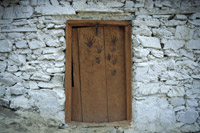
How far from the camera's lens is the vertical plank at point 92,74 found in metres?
2.93

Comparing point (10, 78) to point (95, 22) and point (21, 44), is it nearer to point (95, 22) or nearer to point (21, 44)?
point (21, 44)

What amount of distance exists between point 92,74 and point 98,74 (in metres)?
0.10

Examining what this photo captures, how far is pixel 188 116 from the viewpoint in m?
2.90

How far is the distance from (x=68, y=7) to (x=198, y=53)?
218 cm

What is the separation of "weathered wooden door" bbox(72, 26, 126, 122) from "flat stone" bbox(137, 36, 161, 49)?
33 centimetres

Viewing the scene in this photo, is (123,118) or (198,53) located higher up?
(198,53)

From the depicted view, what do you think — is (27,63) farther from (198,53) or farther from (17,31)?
(198,53)

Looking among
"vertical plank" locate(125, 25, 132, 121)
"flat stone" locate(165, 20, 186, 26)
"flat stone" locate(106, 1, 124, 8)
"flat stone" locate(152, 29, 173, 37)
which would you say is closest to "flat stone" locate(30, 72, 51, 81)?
"vertical plank" locate(125, 25, 132, 121)

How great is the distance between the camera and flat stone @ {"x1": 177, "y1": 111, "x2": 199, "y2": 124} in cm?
290

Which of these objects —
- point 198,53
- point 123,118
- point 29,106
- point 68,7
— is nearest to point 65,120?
point 29,106

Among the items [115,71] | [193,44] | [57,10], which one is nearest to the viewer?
[57,10]

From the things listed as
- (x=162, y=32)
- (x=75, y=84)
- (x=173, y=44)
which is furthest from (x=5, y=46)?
(x=173, y=44)

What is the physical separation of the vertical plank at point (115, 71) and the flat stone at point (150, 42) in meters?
0.31

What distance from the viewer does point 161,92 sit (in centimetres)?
287
